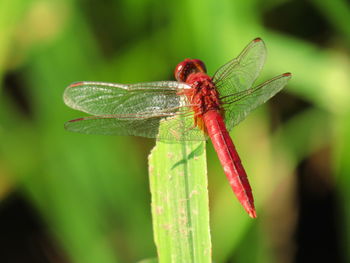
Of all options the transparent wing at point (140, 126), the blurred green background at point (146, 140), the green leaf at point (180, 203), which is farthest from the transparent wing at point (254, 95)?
the blurred green background at point (146, 140)

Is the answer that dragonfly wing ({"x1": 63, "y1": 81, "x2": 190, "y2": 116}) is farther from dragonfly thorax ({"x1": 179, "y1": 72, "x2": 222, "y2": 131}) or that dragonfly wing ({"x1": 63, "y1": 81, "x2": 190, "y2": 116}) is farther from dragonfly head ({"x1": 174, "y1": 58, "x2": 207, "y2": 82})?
dragonfly head ({"x1": 174, "y1": 58, "x2": 207, "y2": 82})

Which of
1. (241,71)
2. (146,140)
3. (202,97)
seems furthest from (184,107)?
(146,140)

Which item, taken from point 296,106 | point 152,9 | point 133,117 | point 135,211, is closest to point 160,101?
point 133,117

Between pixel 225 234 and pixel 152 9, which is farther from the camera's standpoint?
pixel 152 9

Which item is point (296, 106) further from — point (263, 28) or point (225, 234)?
point (225, 234)

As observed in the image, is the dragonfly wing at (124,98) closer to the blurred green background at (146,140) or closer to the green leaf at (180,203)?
the green leaf at (180,203)

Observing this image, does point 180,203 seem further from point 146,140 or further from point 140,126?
point 146,140
